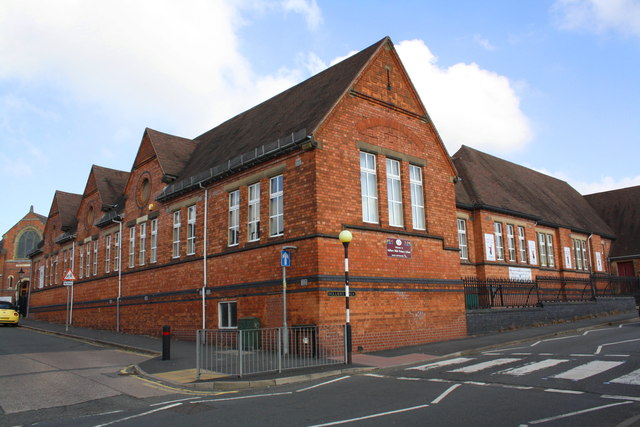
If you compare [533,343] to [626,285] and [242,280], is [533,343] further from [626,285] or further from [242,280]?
[626,285]

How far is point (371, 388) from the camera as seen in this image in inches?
384

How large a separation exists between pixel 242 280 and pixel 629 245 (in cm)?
3541

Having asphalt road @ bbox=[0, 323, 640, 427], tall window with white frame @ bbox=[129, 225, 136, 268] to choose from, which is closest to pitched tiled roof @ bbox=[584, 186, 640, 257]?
asphalt road @ bbox=[0, 323, 640, 427]

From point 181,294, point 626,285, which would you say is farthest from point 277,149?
point 626,285

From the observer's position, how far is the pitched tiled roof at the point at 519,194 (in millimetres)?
29453

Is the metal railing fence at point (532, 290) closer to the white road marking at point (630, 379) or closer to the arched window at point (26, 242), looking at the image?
the white road marking at point (630, 379)

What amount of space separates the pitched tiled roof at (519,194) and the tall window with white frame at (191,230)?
1415cm

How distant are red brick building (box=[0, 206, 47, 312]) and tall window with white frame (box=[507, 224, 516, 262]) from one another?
60187mm

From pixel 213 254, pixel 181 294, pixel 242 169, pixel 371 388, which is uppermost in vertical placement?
pixel 242 169

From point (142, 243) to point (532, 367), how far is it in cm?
1951

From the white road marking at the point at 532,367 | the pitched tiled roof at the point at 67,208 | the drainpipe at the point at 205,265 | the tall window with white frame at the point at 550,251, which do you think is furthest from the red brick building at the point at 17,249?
the white road marking at the point at 532,367

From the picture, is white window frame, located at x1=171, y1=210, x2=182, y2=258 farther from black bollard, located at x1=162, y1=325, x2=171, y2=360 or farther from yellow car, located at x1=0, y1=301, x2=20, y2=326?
yellow car, located at x1=0, y1=301, x2=20, y2=326

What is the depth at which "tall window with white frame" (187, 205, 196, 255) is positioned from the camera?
21.1 meters

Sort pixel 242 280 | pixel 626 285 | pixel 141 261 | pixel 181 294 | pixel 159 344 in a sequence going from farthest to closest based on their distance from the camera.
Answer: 1. pixel 626 285
2. pixel 141 261
3. pixel 181 294
4. pixel 159 344
5. pixel 242 280
